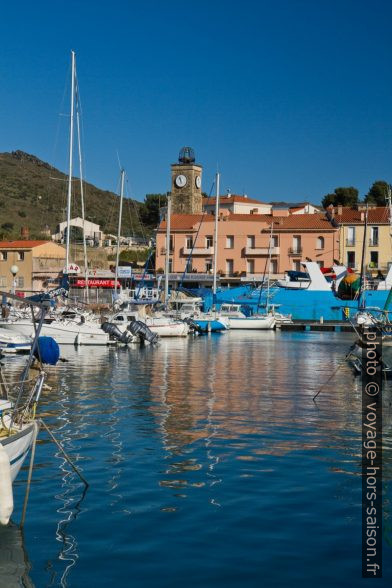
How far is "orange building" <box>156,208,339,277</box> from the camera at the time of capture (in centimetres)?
9512

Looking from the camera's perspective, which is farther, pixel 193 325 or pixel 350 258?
pixel 350 258

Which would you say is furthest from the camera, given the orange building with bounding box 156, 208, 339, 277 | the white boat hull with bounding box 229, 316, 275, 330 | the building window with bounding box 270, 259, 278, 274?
the building window with bounding box 270, 259, 278, 274

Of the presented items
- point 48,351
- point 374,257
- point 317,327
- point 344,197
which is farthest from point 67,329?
point 344,197

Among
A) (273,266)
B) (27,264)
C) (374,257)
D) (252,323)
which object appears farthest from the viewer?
(273,266)

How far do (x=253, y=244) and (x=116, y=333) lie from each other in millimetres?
47131

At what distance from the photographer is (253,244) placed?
9694 centimetres

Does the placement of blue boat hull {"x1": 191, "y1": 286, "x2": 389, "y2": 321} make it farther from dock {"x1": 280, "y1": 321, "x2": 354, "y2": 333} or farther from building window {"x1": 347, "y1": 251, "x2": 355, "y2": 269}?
building window {"x1": 347, "y1": 251, "x2": 355, "y2": 269}

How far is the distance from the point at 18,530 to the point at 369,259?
8472 centimetres

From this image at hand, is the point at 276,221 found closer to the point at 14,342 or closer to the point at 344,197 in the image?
the point at 344,197

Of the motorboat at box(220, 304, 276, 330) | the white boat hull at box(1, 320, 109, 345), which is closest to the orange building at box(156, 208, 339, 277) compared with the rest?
the motorboat at box(220, 304, 276, 330)

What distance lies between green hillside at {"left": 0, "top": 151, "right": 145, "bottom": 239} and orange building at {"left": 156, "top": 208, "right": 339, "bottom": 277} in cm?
2433

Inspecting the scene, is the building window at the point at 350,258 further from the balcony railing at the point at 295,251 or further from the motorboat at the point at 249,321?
the motorboat at the point at 249,321

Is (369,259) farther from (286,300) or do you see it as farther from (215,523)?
(215,523)

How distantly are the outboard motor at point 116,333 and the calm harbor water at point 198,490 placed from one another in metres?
20.3
